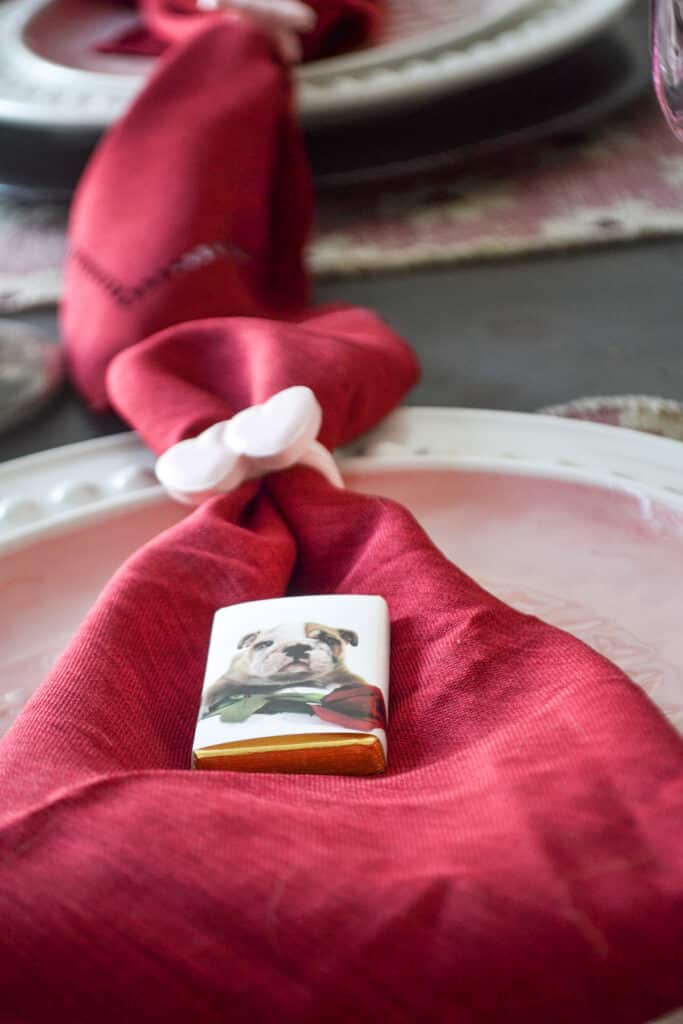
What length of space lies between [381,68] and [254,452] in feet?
1.00

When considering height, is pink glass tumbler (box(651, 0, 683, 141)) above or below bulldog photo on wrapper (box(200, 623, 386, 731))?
above

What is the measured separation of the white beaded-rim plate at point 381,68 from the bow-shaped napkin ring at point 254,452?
9.8 inches

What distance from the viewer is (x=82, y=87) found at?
0.57 metres

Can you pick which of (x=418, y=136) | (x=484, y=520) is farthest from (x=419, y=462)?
(x=418, y=136)

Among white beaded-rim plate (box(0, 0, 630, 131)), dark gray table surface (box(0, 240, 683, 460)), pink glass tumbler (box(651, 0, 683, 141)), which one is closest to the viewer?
pink glass tumbler (box(651, 0, 683, 141))

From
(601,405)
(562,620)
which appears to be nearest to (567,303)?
(601,405)

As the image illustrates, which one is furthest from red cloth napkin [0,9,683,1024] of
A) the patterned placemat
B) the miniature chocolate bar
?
the patterned placemat

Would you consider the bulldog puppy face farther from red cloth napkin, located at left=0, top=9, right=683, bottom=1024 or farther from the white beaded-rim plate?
the white beaded-rim plate

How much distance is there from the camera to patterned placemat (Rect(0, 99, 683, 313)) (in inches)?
19.9

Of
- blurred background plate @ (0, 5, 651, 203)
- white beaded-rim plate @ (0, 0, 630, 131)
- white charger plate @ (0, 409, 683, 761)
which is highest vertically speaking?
white beaded-rim plate @ (0, 0, 630, 131)

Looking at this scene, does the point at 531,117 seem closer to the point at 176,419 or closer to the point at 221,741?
the point at 176,419

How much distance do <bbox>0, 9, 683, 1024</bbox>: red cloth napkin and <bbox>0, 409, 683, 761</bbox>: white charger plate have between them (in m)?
0.04

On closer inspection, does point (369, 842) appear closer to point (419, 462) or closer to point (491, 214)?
point (419, 462)

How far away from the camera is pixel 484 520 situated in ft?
1.10
